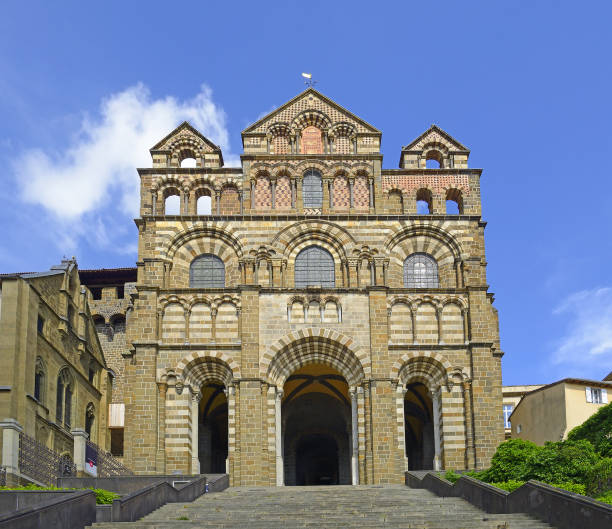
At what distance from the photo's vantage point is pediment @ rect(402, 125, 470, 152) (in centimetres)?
4450

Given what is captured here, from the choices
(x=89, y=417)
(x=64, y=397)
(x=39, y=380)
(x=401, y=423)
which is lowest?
(x=401, y=423)

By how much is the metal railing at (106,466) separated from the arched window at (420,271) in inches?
600

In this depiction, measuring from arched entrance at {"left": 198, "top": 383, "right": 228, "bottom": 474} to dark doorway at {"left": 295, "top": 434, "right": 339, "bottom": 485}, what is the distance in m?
4.61

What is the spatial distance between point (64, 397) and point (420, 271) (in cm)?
1711

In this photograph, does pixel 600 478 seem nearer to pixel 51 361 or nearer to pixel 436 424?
pixel 436 424

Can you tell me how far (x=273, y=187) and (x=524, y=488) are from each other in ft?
78.7

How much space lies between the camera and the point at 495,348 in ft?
136

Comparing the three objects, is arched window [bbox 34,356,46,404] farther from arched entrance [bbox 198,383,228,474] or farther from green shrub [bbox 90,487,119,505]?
green shrub [bbox 90,487,119,505]

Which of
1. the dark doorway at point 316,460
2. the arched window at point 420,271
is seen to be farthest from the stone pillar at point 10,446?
the dark doorway at point 316,460

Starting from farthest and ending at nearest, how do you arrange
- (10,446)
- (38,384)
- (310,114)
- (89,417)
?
(310,114), (89,417), (38,384), (10,446)

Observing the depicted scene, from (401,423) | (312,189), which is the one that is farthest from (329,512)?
(312,189)

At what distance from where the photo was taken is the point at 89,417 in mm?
44031

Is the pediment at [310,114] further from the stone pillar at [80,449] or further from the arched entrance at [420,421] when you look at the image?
the stone pillar at [80,449]

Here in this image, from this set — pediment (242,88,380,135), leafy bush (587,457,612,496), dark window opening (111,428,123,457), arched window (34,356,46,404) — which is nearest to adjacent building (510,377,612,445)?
pediment (242,88,380,135)
